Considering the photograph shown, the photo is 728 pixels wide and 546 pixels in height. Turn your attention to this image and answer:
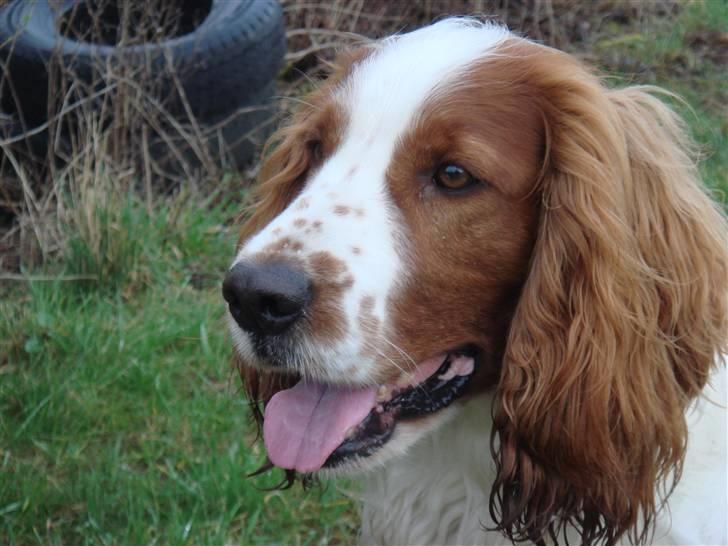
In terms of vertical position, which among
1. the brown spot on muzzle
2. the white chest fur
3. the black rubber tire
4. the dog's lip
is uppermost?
the brown spot on muzzle

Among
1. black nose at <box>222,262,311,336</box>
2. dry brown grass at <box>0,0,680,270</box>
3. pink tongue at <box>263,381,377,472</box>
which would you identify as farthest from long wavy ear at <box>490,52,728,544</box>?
dry brown grass at <box>0,0,680,270</box>

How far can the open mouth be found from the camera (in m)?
3.03

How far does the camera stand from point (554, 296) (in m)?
3.01

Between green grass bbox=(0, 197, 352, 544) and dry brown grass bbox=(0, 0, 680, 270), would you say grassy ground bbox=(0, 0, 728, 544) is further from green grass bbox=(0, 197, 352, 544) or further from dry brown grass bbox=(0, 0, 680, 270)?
dry brown grass bbox=(0, 0, 680, 270)

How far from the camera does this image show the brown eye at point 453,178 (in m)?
3.01

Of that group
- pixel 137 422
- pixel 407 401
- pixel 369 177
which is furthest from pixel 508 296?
pixel 137 422

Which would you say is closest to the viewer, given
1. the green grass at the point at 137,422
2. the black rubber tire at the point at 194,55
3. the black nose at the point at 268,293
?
the black nose at the point at 268,293

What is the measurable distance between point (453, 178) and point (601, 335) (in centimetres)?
56

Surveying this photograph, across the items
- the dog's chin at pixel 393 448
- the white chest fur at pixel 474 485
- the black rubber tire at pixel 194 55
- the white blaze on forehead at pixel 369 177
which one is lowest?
the black rubber tire at pixel 194 55

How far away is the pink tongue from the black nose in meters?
0.30

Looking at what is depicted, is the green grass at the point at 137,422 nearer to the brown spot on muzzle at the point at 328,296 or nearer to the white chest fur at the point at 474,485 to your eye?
the white chest fur at the point at 474,485

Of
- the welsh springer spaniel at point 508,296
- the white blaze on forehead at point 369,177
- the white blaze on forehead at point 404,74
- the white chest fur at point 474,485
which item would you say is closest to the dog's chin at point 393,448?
the welsh springer spaniel at point 508,296

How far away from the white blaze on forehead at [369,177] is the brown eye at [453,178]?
142mm

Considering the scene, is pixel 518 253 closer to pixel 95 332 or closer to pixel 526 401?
pixel 526 401
